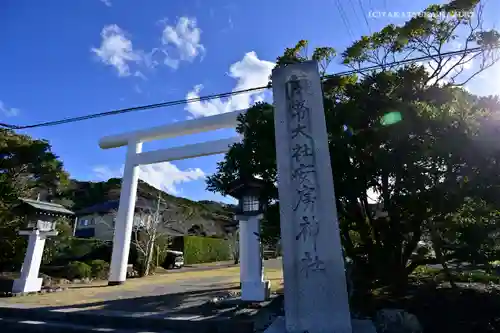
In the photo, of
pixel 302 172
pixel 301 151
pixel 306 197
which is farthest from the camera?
pixel 301 151

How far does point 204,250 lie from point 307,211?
2143 centimetres

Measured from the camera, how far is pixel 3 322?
5688mm

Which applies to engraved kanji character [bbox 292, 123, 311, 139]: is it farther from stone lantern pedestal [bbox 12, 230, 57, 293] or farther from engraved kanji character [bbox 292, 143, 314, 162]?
stone lantern pedestal [bbox 12, 230, 57, 293]

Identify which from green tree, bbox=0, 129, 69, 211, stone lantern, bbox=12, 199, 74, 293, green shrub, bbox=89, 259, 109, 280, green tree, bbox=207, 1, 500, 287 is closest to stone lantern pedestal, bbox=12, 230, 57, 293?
stone lantern, bbox=12, 199, 74, 293

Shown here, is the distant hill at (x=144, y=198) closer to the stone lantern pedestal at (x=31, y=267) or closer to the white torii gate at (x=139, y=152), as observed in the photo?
the white torii gate at (x=139, y=152)

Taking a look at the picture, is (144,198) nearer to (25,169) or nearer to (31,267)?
(25,169)

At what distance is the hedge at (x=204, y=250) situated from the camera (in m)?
22.4

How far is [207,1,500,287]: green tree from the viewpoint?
4707mm

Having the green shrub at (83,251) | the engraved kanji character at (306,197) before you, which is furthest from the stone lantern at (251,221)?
the green shrub at (83,251)

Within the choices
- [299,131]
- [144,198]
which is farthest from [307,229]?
[144,198]

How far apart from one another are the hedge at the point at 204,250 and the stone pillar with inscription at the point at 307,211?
19.2 meters

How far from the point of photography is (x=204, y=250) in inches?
952

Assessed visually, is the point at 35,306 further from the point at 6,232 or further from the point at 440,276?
the point at 440,276

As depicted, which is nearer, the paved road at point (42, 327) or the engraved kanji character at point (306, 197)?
the engraved kanji character at point (306, 197)
